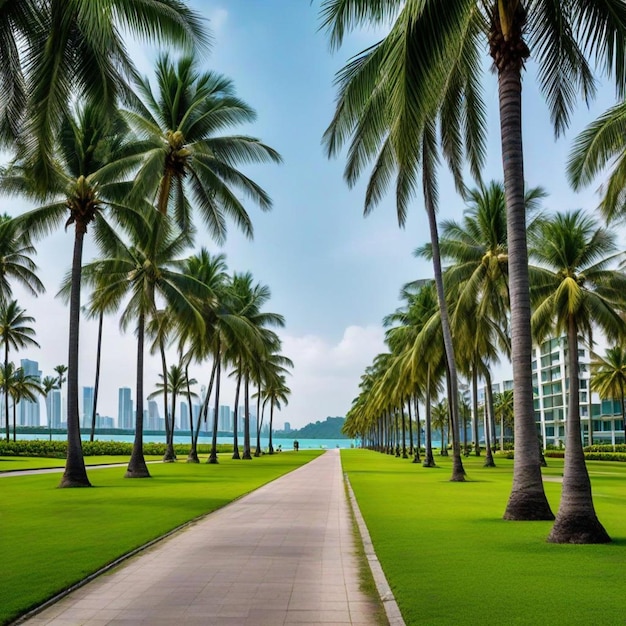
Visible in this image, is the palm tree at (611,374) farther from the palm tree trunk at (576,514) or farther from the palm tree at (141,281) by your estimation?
the palm tree trunk at (576,514)

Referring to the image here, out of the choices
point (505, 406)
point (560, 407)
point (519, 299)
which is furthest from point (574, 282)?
point (505, 406)

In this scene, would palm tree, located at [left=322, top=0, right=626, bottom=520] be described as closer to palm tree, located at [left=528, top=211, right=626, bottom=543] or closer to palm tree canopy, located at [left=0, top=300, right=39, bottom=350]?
palm tree, located at [left=528, top=211, right=626, bottom=543]

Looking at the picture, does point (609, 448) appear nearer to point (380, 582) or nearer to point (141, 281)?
point (141, 281)

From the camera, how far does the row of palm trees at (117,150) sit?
43.0 ft

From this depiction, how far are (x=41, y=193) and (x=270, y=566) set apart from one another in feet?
31.6

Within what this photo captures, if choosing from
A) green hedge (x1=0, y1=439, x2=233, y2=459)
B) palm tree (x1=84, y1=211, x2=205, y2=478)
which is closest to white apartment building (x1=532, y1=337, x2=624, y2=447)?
green hedge (x1=0, y1=439, x2=233, y2=459)

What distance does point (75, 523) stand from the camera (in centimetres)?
1291

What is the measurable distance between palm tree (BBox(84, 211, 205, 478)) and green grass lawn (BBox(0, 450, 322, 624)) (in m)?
4.44

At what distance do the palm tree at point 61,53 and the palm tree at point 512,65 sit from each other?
3623 millimetres

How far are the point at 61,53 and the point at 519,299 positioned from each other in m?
9.57

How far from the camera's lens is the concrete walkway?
20.2 feet

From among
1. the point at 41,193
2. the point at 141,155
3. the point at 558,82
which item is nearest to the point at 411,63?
the point at 558,82

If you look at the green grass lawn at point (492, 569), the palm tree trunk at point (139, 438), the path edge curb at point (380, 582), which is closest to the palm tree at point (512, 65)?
the green grass lawn at point (492, 569)

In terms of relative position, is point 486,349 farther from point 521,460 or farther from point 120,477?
point 521,460
